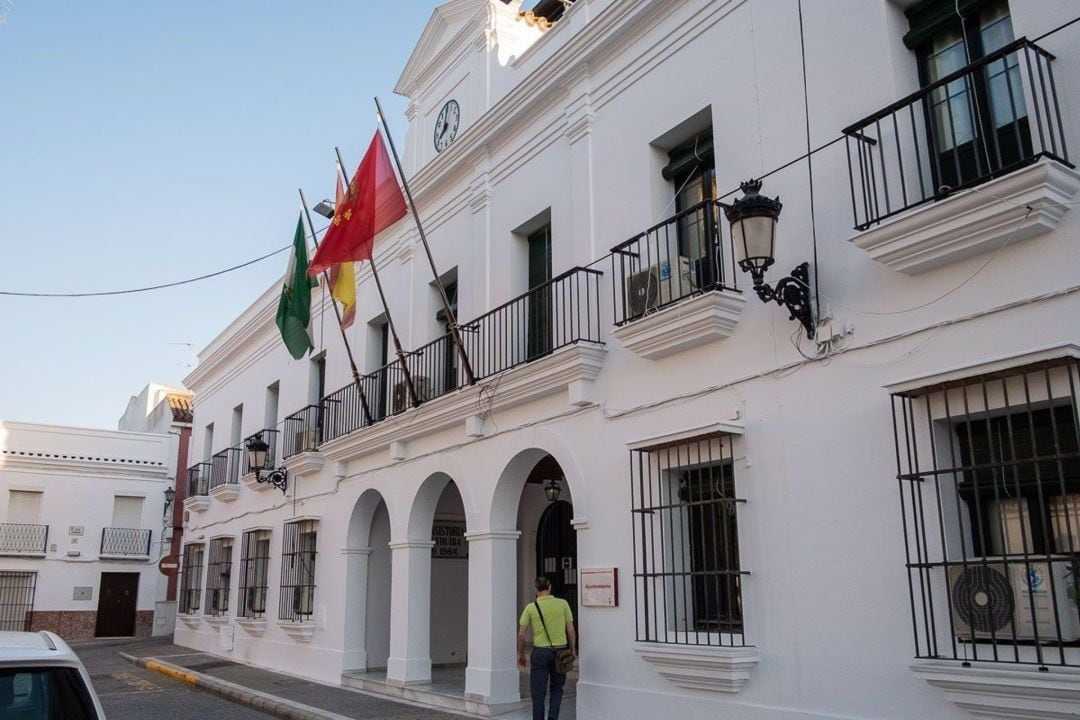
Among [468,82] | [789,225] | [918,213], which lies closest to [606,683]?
[789,225]

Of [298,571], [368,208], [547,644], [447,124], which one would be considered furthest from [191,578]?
[547,644]

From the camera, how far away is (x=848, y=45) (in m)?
6.90

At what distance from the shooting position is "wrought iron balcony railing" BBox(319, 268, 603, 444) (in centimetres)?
931

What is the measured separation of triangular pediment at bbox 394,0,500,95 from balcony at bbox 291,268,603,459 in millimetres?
4171

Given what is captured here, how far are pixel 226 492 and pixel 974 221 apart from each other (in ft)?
53.2

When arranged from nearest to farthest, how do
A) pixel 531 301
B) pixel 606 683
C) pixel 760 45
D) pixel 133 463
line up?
1. pixel 760 45
2. pixel 606 683
3. pixel 531 301
4. pixel 133 463

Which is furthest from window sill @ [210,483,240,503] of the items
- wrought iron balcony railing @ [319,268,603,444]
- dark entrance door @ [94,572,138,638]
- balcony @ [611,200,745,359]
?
balcony @ [611,200,745,359]

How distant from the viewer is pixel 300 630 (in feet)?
46.6

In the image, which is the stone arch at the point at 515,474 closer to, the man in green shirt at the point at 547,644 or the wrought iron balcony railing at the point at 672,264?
the man in green shirt at the point at 547,644

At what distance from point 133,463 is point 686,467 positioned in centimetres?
2409

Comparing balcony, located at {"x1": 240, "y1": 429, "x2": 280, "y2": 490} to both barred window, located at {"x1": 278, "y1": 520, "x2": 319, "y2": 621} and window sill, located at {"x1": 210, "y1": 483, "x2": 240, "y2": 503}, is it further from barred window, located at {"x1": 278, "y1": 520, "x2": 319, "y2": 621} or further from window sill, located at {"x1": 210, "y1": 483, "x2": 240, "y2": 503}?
barred window, located at {"x1": 278, "y1": 520, "x2": 319, "y2": 621}

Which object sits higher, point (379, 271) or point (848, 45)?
point (379, 271)

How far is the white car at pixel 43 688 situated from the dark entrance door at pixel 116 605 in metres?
25.2

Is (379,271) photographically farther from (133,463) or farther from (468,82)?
(133,463)
